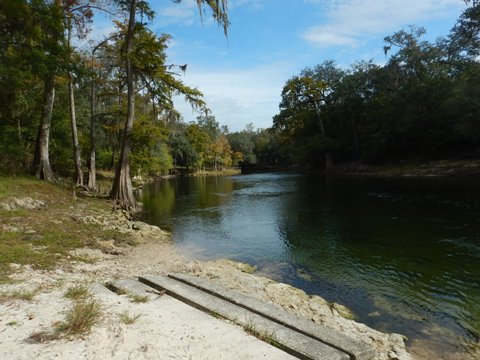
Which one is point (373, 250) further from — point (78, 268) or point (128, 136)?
point (128, 136)

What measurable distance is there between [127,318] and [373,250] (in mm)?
9483

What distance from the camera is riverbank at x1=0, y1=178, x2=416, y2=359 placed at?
4.65m

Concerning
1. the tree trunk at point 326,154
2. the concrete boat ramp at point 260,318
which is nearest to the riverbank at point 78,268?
the concrete boat ramp at point 260,318

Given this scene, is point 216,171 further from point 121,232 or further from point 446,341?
point 446,341

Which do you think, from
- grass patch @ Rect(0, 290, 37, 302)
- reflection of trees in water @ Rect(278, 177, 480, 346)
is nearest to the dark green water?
reflection of trees in water @ Rect(278, 177, 480, 346)

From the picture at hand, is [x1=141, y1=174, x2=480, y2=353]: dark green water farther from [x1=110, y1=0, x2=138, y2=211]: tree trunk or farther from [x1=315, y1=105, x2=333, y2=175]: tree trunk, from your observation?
[x1=315, y1=105, x2=333, y2=175]: tree trunk

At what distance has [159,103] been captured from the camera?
2161cm

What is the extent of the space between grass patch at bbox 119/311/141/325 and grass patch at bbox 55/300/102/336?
314 mm

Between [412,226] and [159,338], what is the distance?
45.2ft

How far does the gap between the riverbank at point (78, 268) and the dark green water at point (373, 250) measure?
1101 mm

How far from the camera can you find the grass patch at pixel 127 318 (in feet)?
15.3

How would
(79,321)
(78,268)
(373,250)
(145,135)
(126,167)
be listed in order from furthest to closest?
(145,135) → (126,167) → (373,250) → (78,268) → (79,321)

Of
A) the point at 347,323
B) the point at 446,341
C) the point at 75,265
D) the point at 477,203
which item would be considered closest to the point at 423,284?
the point at 446,341

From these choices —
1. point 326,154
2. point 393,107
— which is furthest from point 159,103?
point 326,154
